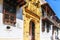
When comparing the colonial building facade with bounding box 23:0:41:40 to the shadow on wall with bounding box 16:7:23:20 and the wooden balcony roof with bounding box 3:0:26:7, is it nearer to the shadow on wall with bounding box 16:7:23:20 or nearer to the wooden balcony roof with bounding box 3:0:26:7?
the shadow on wall with bounding box 16:7:23:20

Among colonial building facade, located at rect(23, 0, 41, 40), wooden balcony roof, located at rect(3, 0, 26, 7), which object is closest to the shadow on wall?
wooden balcony roof, located at rect(3, 0, 26, 7)

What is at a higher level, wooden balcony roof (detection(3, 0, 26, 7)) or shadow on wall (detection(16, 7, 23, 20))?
wooden balcony roof (detection(3, 0, 26, 7))

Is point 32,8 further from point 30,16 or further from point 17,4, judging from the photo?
point 17,4

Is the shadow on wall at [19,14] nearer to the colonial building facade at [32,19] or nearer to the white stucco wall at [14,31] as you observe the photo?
the white stucco wall at [14,31]

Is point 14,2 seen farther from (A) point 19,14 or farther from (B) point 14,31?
(B) point 14,31

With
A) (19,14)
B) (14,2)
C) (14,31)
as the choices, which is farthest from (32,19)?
(14,2)

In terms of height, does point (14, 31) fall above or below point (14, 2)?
below

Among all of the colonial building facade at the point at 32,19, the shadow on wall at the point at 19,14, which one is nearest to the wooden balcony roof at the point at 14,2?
the shadow on wall at the point at 19,14

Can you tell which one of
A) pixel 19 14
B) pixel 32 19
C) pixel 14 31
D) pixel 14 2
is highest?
pixel 14 2

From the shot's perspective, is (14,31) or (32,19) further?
(32,19)

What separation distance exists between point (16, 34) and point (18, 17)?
1122 millimetres

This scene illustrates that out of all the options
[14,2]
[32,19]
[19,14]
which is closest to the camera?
[14,2]

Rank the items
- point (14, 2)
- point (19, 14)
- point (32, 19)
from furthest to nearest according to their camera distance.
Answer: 1. point (32, 19)
2. point (19, 14)
3. point (14, 2)

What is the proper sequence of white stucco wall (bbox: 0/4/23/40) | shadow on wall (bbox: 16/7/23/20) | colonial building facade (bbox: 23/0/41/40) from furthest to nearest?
colonial building facade (bbox: 23/0/41/40), shadow on wall (bbox: 16/7/23/20), white stucco wall (bbox: 0/4/23/40)
